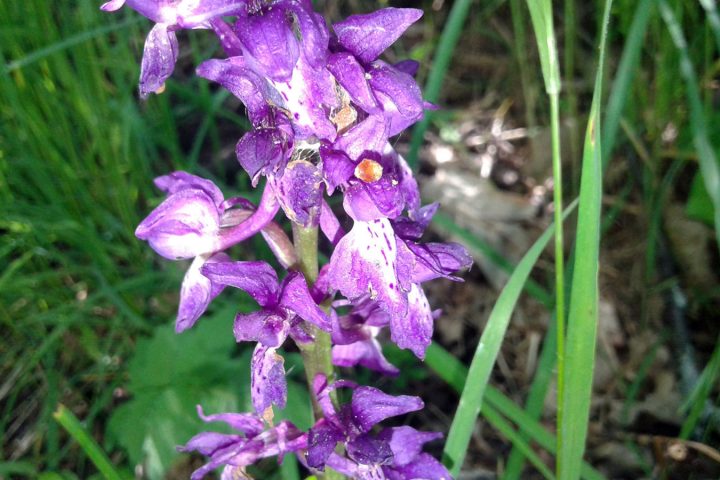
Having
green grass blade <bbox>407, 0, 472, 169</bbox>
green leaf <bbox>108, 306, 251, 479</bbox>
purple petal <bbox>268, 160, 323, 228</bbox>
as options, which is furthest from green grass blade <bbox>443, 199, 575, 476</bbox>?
green leaf <bbox>108, 306, 251, 479</bbox>

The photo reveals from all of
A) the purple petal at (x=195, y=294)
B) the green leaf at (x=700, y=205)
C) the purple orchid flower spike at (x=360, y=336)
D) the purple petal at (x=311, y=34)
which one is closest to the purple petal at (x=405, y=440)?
the purple orchid flower spike at (x=360, y=336)

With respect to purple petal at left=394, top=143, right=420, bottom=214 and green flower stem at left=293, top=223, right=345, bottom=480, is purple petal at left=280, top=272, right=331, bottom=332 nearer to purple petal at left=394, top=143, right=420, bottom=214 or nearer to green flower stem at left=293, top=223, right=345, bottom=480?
green flower stem at left=293, top=223, right=345, bottom=480

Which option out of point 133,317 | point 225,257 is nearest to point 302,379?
point 133,317

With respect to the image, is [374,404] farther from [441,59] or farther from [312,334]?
[441,59]

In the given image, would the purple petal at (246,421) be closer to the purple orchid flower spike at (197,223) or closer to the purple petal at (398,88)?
the purple orchid flower spike at (197,223)

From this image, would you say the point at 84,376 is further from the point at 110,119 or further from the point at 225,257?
the point at 225,257

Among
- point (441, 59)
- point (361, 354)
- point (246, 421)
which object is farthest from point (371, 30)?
point (441, 59)

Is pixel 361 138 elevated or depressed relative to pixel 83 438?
elevated
